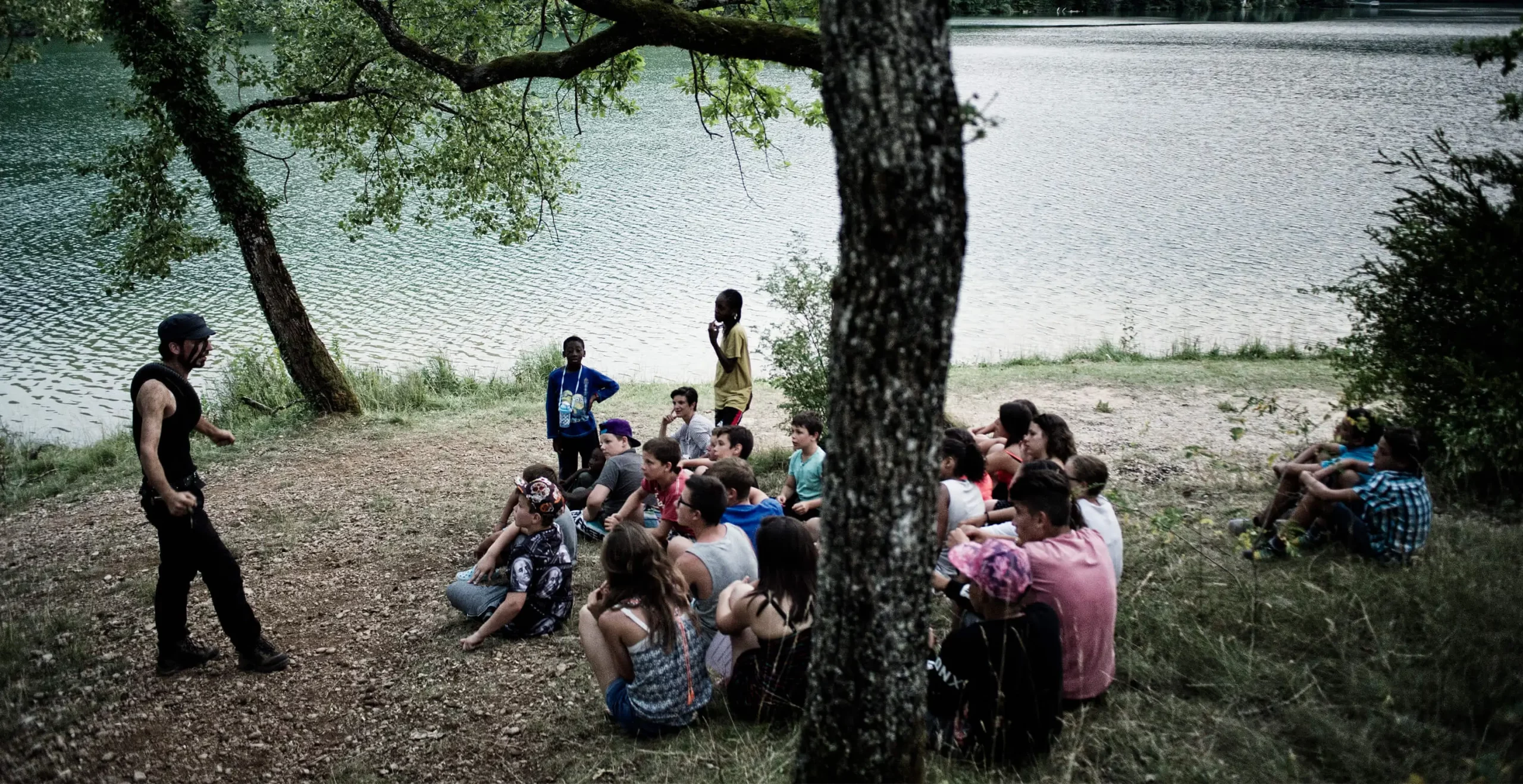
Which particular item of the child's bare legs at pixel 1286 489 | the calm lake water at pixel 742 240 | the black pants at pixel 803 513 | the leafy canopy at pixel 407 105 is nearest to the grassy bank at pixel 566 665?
the child's bare legs at pixel 1286 489

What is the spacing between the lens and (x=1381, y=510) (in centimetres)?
523

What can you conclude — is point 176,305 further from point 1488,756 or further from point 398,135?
point 1488,756

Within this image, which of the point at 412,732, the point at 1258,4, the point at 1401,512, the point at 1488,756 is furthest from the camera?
the point at 1258,4

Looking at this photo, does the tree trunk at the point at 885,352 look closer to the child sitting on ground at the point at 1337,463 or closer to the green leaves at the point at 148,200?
the child sitting on ground at the point at 1337,463

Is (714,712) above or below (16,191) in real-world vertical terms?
below

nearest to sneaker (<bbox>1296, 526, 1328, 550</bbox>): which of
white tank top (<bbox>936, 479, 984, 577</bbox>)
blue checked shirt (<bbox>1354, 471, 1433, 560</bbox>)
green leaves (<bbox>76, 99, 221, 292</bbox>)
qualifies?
blue checked shirt (<bbox>1354, 471, 1433, 560</bbox>)

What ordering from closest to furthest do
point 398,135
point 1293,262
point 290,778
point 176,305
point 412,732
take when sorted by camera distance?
point 290,778 < point 412,732 < point 398,135 < point 176,305 < point 1293,262

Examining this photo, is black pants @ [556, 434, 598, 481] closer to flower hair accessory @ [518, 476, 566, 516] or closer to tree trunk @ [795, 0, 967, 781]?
flower hair accessory @ [518, 476, 566, 516]

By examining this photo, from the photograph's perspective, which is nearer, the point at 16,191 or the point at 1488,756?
the point at 1488,756

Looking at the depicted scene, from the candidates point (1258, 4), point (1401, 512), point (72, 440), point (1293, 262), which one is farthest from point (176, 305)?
point (1258, 4)

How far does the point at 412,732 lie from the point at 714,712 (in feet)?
4.89

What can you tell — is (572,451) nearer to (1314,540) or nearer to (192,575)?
(192,575)

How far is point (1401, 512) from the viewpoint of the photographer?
5160 mm

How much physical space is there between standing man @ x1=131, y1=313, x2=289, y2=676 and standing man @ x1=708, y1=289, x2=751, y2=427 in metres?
3.81
